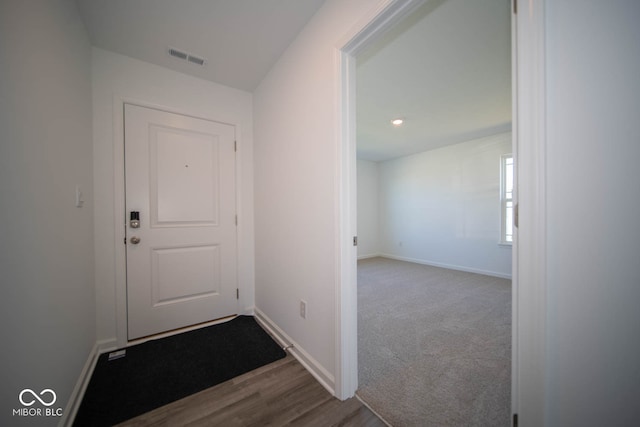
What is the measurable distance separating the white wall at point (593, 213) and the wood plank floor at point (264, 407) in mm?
934

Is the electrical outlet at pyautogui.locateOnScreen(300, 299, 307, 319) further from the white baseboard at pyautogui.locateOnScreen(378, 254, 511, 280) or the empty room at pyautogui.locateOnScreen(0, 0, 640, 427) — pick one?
the white baseboard at pyautogui.locateOnScreen(378, 254, 511, 280)

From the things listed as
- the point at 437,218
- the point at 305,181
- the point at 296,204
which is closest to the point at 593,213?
the point at 305,181

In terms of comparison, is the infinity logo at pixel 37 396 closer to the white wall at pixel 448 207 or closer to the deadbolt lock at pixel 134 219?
the deadbolt lock at pixel 134 219

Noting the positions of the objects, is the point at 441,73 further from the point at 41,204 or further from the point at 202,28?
the point at 41,204

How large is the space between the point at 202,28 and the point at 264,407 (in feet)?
8.50

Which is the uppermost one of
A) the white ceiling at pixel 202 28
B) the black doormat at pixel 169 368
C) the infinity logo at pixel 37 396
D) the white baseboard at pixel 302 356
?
the white ceiling at pixel 202 28

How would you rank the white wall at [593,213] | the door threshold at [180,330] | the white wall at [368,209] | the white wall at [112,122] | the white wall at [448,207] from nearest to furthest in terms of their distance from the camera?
the white wall at [593,213], the white wall at [112,122], the door threshold at [180,330], the white wall at [448,207], the white wall at [368,209]

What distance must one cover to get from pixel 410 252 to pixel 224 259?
4.45 meters

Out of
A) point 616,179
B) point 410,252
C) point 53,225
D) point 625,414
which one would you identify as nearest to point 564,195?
point 616,179

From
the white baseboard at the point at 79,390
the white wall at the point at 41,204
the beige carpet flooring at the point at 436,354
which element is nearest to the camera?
the white wall at the point at 41,204

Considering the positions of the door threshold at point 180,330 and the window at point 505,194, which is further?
the window at point 505,194

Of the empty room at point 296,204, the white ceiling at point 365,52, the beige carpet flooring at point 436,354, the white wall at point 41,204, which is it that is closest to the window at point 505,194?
the beige carpet flooring at point 436,354

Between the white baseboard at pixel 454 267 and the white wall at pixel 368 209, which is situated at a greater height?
the white wall at pixel 368 209

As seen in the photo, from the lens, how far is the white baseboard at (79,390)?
1.14 m
